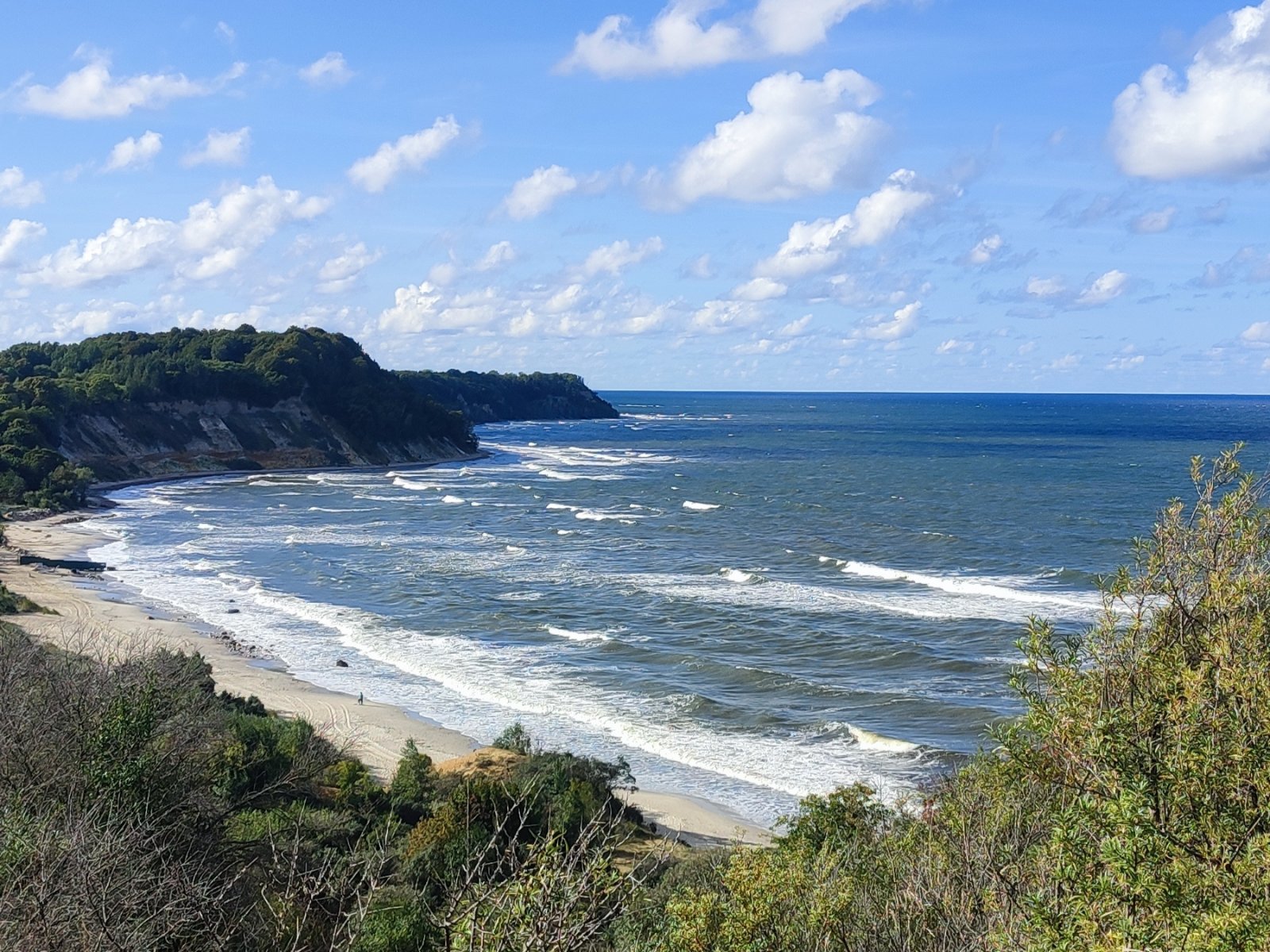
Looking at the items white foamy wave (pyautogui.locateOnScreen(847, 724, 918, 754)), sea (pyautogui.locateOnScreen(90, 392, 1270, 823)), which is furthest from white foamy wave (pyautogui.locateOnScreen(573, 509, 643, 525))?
white foamy wave (pyautogui.locateOnScreen(847, 724, 918, 754))

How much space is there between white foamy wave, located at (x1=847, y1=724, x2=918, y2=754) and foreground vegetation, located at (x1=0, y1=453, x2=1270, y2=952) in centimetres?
1083

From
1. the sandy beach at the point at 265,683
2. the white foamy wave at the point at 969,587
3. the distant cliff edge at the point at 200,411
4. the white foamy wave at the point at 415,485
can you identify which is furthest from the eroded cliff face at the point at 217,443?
the white foamy wave at the point at 969,587

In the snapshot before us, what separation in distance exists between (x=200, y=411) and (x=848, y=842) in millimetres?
101484

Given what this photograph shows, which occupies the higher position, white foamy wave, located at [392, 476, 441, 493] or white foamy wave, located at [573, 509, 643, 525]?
white foamy wave, located at [392, 476, 441, 493]

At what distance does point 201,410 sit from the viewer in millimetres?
105188

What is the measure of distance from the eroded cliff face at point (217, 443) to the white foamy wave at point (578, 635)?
63.2 m

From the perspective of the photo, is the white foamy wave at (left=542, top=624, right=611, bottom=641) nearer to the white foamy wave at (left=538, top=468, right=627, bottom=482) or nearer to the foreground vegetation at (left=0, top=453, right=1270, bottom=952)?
the foreground vegetation at (left=0, top=453, right=1270, bottom=952)

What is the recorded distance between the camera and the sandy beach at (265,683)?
22.6 m

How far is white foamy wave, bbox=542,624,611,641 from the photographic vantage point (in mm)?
37469

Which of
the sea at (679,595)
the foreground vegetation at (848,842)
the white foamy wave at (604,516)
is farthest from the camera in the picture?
the white foamy wave at (604,516)

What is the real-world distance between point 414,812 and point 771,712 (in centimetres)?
1250

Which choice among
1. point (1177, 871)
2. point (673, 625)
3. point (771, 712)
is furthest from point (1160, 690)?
point (673, 625)

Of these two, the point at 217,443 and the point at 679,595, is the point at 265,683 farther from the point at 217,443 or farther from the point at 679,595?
the point at 217,443

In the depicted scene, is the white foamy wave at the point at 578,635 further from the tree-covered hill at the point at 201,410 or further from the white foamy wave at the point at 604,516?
the tree-covered hill at the point at 201,410
